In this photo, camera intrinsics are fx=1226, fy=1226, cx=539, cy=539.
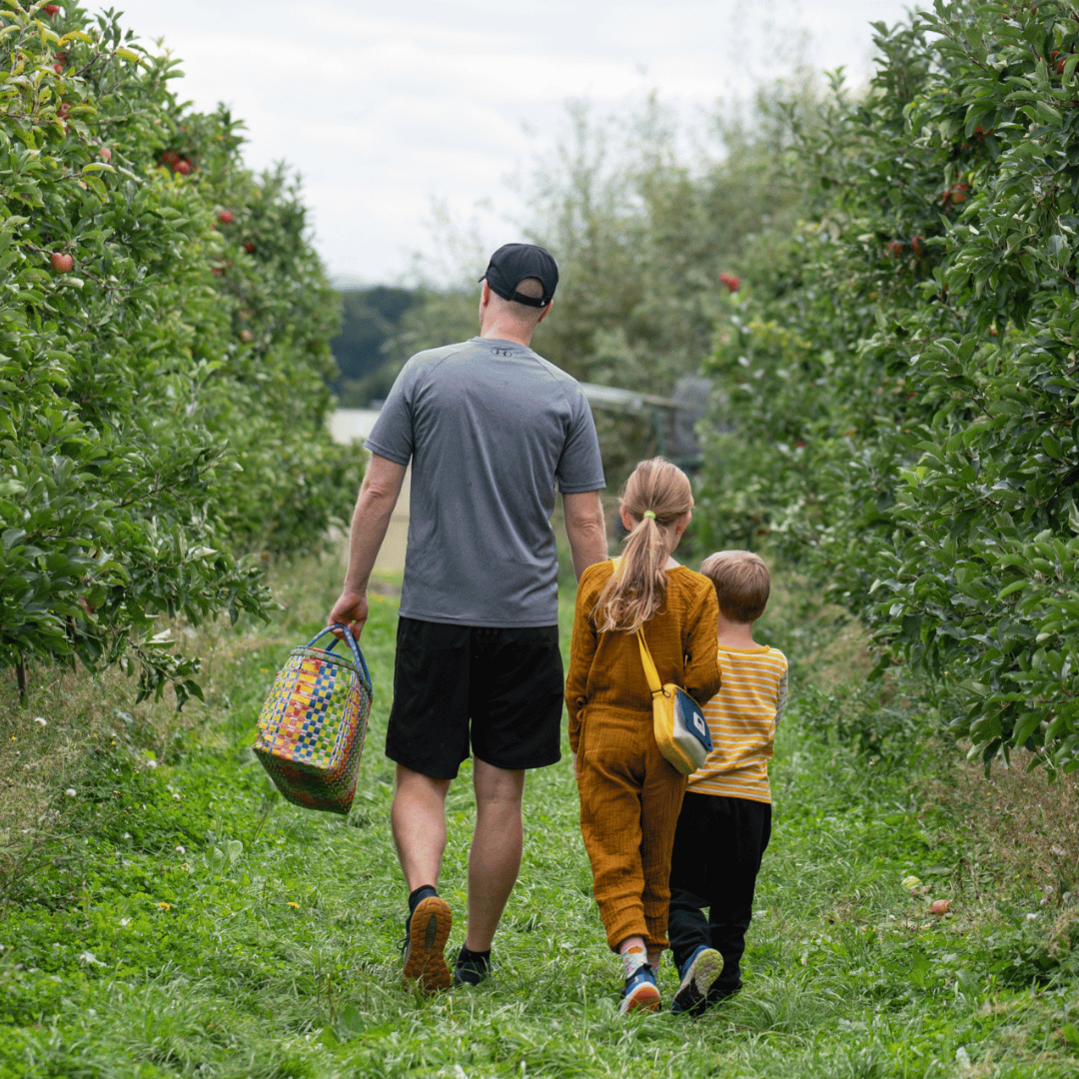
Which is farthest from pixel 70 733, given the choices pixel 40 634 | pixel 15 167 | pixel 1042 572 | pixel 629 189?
pixel 629 189

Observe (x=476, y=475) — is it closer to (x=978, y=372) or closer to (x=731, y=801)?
(x=731, y=801)

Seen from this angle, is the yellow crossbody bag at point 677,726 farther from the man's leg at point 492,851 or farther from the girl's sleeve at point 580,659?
the man's leg at point 492,851

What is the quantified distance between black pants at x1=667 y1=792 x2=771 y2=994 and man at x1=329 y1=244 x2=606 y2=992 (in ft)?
1.48

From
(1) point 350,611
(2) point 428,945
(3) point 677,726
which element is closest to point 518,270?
(1) point 350,611

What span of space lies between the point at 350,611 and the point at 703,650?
3.27 feet

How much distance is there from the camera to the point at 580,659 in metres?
3.38

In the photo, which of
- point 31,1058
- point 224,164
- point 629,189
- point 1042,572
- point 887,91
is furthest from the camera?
point 629,189

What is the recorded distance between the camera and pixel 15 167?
143 inches

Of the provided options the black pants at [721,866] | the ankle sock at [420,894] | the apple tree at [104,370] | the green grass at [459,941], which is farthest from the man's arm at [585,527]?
the apple tree at [104,370]

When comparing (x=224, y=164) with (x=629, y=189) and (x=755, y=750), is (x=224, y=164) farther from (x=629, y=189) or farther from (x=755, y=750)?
(x=629, y=189)

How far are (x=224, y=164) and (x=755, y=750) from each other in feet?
19.1

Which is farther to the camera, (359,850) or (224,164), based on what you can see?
(224,164)

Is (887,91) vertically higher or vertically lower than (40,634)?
higher

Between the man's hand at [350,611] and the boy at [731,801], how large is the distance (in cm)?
102
